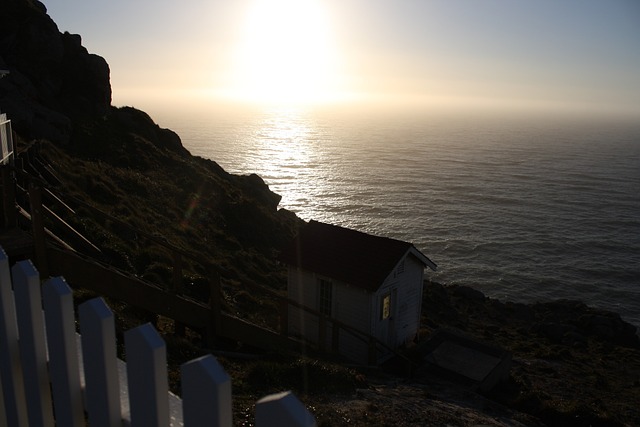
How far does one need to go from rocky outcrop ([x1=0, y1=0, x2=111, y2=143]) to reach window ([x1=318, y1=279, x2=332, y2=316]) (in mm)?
20919

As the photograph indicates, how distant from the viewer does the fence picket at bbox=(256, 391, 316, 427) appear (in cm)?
134

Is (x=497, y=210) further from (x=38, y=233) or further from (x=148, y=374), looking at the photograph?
(x=148, y=374)

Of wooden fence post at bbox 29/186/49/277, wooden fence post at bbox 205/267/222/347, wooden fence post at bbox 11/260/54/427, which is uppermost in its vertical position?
wooden fence post at bbox 11/260/54/427

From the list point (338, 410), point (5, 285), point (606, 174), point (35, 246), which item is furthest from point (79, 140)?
point (606, 174)

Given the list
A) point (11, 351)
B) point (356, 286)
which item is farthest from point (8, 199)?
point (356, 286)

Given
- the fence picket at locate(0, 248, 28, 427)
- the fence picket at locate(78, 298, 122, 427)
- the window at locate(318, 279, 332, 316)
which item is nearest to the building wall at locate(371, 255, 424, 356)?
the window at locate(318, 279, 332, 316)

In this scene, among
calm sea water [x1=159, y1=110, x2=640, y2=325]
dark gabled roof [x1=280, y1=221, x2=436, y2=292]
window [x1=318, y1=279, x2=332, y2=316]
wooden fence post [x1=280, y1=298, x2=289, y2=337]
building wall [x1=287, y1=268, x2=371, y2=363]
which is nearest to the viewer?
wooden fence post [x1=280, y1=298, x2=289, y2=337]

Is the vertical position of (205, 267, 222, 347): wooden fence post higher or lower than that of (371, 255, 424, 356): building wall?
higher

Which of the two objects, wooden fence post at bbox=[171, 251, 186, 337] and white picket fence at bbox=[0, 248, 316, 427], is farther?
wooden fence post at bbox=[171, 251, 186, 337]

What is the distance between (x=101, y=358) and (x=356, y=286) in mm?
15299

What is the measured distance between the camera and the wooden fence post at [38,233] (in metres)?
7.89

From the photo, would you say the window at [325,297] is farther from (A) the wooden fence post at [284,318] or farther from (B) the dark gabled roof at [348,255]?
(A) the wooden fence post at [284,318]

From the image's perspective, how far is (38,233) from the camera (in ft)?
26.7

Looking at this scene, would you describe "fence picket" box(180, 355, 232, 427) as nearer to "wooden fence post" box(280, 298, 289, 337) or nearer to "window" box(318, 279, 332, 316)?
"wooden fence post" box(280, 298, 289, 337)
